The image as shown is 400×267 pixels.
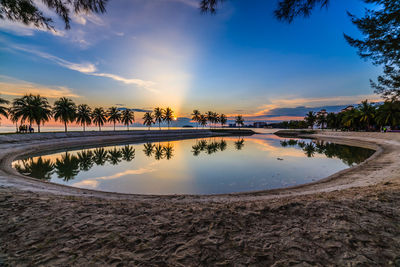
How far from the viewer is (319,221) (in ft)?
12.1

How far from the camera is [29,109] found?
3662 cm

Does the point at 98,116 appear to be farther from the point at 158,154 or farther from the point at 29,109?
the point at 158,154

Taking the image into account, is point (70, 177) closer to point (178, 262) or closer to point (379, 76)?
point (178, 262)

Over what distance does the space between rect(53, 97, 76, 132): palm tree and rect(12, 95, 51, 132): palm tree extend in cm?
632

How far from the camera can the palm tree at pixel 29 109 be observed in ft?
118

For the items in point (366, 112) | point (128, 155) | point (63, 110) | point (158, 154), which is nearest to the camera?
point (128, 155)

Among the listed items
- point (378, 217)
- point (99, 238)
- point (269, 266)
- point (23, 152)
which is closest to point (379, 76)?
point (378, 217)

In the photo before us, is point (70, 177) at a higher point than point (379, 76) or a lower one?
lower

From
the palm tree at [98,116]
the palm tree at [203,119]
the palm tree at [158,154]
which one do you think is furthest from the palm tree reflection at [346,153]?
the palm tree at [203,119]

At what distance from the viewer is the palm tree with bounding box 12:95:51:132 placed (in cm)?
3606

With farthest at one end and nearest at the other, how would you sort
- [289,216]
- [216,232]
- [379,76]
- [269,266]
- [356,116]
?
[356,116] < [379,76] < [289,216] < [216,232] < [269,266]

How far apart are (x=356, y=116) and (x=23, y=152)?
92.6m

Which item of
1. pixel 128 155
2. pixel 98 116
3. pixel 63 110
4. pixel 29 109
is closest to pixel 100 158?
pixel 128 155

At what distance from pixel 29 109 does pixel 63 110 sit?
9163 millimetres
